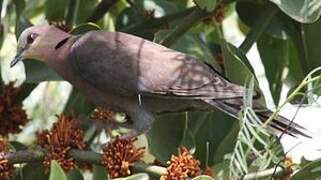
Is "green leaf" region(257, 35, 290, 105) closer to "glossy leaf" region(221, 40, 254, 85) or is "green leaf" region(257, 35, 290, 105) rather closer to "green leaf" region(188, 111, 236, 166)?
"green leaf" region(188, 111, 236, 166)

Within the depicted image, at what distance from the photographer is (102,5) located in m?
1.83

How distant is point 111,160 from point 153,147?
148 mm

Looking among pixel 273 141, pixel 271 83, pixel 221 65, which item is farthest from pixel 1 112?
pixel 273 141

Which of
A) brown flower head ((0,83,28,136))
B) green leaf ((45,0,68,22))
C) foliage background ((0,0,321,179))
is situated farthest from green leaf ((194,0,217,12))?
green leaf ((45,0,68,22))

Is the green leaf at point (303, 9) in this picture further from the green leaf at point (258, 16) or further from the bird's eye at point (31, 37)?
the bird's eye at point (31, 37)

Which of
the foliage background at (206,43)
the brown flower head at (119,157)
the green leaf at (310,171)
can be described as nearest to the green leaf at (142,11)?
the foliage background at (206,43)

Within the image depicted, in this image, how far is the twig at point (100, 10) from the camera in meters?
1.81

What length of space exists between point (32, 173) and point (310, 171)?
49cm

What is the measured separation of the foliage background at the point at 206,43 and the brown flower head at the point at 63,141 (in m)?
0.14

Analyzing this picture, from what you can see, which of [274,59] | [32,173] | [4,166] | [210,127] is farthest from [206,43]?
[4,166]

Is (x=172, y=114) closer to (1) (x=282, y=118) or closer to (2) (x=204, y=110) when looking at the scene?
(2) (x=204, y=110)

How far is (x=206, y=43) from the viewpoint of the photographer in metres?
1.76

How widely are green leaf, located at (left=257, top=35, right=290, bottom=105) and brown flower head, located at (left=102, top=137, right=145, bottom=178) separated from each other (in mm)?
498

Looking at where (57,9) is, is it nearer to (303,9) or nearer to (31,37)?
(31,37)
